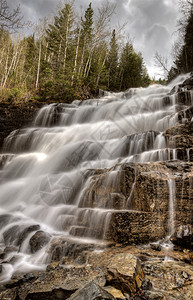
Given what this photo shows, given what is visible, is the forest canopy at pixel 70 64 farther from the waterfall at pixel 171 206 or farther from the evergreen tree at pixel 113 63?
the waterfall at pixel 171 206

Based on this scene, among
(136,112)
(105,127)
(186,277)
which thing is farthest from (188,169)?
(136,112)

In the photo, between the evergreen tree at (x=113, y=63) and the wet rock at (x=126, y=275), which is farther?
the evergreen tree at (x=113, y=63)

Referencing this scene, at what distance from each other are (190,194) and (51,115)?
36.5ft

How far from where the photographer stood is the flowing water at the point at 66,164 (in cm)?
456

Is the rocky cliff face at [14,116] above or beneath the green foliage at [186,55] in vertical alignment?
beneath

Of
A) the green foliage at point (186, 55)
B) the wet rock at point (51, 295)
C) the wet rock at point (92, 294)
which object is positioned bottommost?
the wet rock at point (51, 295)

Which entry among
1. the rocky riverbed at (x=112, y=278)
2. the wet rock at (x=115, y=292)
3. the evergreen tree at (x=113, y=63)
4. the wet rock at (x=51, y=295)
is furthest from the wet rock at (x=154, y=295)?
the evergreen tree at (x=113, y=63)

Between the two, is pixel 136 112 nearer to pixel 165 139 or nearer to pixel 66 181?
pixel 165 139

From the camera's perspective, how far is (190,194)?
447 cm

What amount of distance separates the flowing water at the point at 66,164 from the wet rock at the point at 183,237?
0.42 meters

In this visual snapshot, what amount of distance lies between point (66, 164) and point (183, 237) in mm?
5646

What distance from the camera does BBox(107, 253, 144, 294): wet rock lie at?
2.56 metres

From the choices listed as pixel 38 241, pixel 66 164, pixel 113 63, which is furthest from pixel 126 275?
pixel 113 63

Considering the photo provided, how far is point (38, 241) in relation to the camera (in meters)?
4.33
